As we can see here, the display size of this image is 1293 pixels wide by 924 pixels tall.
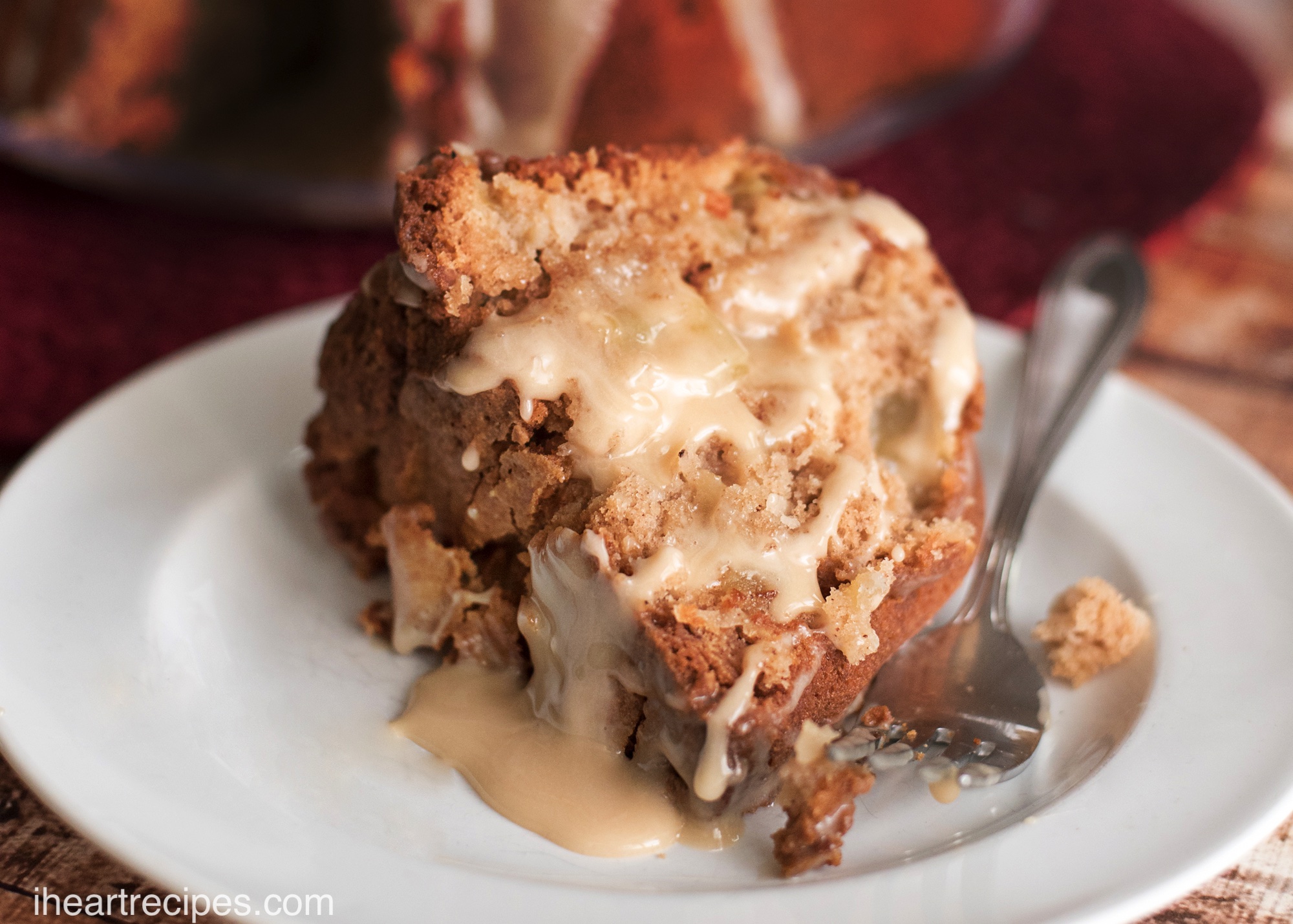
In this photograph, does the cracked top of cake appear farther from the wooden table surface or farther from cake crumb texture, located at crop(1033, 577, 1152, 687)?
the wooden table surface

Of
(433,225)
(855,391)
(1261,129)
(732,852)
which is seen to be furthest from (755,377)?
(1261,129)

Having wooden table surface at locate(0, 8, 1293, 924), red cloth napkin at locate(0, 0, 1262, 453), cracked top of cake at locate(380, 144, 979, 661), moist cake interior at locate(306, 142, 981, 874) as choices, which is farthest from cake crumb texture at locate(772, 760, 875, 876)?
red cloth napkin at locate(0, 0, 1262, 453)

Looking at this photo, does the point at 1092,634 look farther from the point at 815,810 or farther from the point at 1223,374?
the point at 1223,374

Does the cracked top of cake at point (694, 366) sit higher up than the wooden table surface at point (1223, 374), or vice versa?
the cracked top of cake at point (694, 366)

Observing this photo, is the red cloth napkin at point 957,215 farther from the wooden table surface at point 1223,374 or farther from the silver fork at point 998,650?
the silver fork at point 998,650

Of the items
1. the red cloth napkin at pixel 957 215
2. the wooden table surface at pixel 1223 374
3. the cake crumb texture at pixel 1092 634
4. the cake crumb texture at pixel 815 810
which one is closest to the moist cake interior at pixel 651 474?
the cake crumb texture at pixel 815 810

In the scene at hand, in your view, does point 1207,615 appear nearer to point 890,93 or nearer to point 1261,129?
point 890,93
